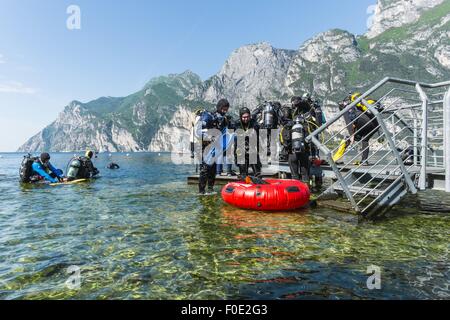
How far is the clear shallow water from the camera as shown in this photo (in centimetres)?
440

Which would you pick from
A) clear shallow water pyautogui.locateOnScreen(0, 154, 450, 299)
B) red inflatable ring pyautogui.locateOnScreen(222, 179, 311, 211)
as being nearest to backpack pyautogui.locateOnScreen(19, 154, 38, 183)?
clear shallow water pyautogui.locateOnScreen(0, 154, 450, 299)

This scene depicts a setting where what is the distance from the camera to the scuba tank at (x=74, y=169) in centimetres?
2014

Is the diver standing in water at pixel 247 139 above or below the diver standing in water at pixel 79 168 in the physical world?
above

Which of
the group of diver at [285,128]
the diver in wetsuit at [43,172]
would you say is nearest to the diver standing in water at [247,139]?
the group of diver at [285,128]

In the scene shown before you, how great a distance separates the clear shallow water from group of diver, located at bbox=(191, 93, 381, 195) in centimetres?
300

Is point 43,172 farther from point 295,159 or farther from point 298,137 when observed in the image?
point 298,137

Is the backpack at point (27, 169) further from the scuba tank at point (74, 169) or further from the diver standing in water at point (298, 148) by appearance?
the diver standing in water at point (298, 148)

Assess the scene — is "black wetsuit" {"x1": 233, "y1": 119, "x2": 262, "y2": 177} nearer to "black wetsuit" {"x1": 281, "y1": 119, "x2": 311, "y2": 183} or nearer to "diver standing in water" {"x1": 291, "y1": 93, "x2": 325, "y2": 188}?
"black wetsuit" {"x1": 281, "y1": 119, "x2": 311, "y2": 183}

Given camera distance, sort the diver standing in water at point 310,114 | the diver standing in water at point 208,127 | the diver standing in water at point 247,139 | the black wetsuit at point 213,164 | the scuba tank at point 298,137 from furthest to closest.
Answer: the diver standing in water at point 310,114
the diver standing in water at point 247,139
the black wetsuit at point 213,164
the diver standing in water at point 208,127
the scuba tank at point 298,137

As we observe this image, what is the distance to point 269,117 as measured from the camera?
567 inches

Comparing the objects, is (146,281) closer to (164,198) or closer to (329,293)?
(329,293)

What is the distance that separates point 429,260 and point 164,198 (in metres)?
9.89

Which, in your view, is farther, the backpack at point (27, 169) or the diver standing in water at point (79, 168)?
the diver standing in water at point (79, 168)
